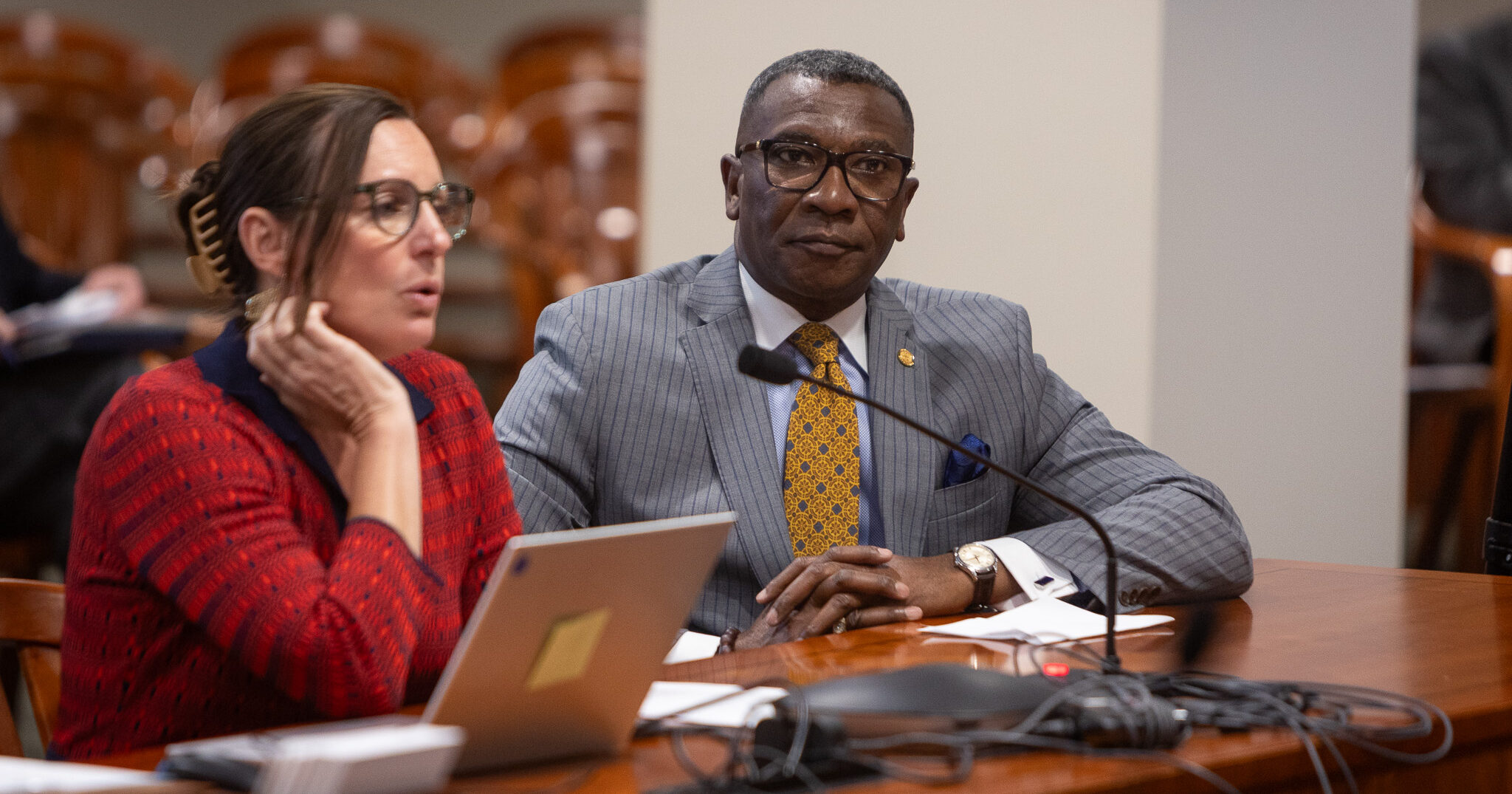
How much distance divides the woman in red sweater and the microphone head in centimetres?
29

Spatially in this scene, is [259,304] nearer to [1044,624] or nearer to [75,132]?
[1044,624]

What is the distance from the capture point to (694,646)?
1.54 meters

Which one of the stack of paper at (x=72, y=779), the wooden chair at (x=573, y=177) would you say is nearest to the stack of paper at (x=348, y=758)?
the stack of paper at (x=72, y=779)

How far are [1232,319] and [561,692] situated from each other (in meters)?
1.89

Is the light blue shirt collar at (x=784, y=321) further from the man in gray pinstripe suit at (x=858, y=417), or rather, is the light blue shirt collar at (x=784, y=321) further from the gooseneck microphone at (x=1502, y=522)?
the gooseneck microphone at (x=1502, y=522)

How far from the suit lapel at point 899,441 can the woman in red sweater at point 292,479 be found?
0.54 metres

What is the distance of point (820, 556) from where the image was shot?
1.54m

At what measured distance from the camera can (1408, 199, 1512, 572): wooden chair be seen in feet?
12.2

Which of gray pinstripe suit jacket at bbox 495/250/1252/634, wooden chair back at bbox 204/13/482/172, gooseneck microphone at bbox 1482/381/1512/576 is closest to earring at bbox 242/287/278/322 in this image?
gray pinstripe suit jacket at bbox 495/250/1252/634

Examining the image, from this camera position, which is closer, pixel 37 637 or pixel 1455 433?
pixel 37 637

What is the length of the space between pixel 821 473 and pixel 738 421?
122 millimetres

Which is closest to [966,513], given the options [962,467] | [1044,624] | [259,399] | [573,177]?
[962,467]

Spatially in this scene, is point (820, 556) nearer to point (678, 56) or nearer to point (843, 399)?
point (843, 399)

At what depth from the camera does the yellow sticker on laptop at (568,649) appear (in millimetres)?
861
